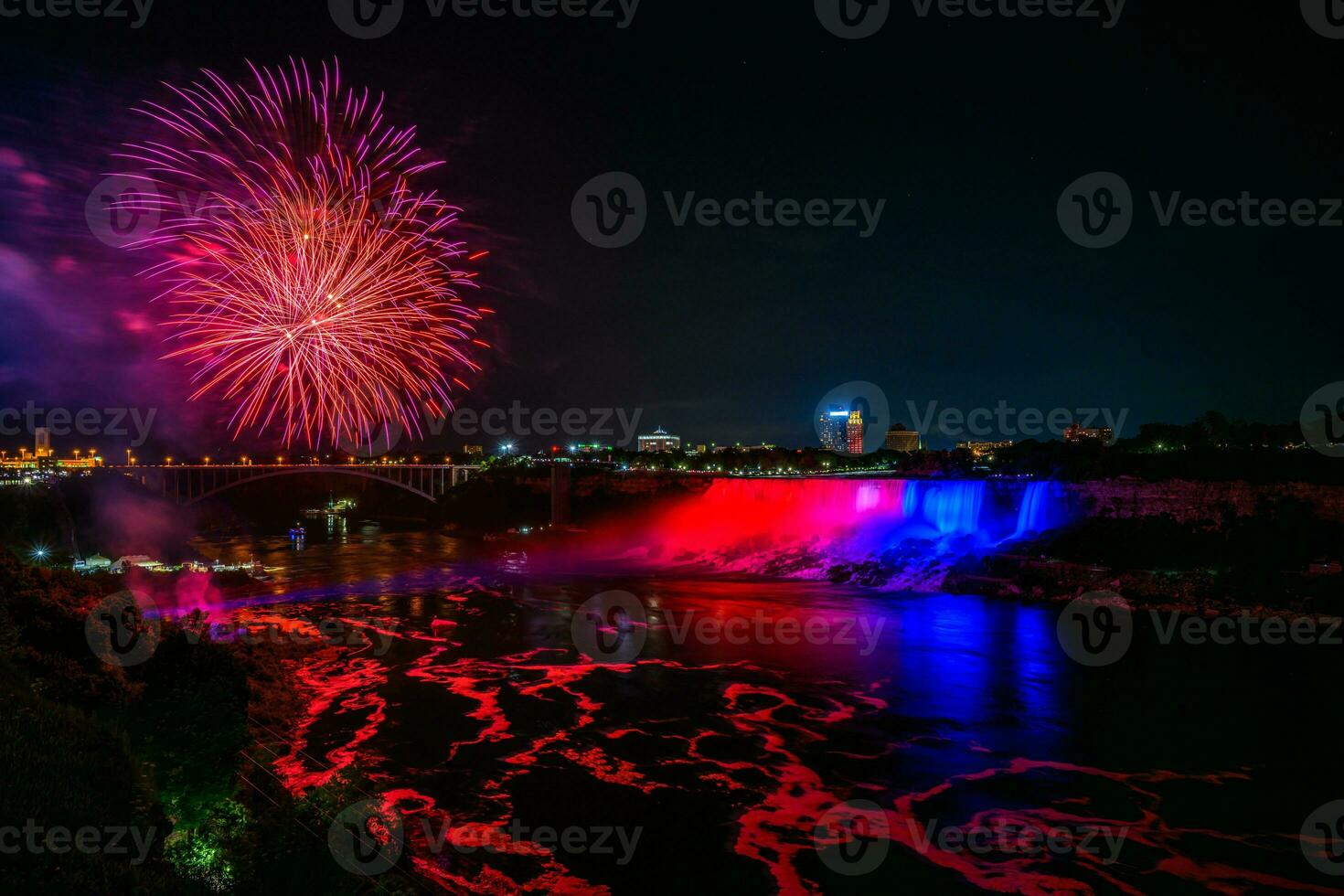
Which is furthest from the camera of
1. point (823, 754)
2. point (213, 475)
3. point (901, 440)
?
point (901, 440)

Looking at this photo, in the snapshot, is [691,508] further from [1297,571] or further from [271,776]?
[271,776]

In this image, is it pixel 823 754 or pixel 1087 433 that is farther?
pixel 1087 433

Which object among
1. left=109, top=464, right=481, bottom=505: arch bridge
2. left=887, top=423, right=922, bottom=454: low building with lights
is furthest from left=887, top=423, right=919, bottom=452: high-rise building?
left=109, top=464, right=481, bottom=505: arch bridge

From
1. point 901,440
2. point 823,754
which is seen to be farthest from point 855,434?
point 823,754

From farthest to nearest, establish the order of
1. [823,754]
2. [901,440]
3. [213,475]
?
[901,440]
[213,475]
[823,754]

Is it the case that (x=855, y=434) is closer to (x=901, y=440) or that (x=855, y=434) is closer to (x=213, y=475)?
(x=901, y=440)

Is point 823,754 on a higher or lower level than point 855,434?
lower

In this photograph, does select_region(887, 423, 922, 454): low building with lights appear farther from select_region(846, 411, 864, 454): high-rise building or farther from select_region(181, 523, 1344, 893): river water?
select_region(181, 523, 1344, 893): river water

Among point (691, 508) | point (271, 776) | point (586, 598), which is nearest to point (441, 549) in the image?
point (691, 508)

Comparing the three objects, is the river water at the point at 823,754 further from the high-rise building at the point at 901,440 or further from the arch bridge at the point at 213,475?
the high-rise building at the point at 901,440
